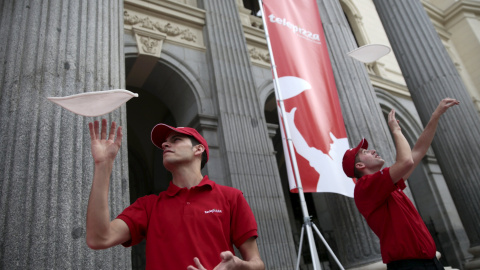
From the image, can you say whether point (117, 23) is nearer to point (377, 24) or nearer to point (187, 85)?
point (187, 85)

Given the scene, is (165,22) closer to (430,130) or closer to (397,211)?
(430,130)

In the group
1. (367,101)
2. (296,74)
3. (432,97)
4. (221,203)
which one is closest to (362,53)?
(296,74)

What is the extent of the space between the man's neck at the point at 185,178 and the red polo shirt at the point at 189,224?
52 mm

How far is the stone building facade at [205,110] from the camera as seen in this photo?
8.84 feet

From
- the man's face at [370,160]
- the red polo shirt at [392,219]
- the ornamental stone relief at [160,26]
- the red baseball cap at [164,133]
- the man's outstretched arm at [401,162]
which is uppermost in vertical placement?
the ornamental stone relief at [160,26]

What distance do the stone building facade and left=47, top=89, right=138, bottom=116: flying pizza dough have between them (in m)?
1.01

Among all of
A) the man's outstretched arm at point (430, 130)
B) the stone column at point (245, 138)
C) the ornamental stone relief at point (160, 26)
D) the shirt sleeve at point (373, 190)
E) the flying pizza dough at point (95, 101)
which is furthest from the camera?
the ornamental stone relief at point (160, 26)

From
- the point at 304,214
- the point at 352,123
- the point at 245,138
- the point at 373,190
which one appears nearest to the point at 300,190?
the point at 304,214

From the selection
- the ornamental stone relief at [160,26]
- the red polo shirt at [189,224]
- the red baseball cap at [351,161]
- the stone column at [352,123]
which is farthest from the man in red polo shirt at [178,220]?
the ornamental stone relief at [160,26]

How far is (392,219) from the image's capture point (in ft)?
8.24

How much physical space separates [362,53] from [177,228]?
11.2 ft

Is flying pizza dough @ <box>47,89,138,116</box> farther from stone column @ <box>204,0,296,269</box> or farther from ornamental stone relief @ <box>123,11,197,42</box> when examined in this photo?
ornamental stone relief @ <box>123,11,197,42</box>

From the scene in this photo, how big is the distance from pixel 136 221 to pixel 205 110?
4952mm

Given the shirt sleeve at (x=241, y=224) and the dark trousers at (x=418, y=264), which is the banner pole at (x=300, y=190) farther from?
the shirt sleeve at (x=241, y=224)
